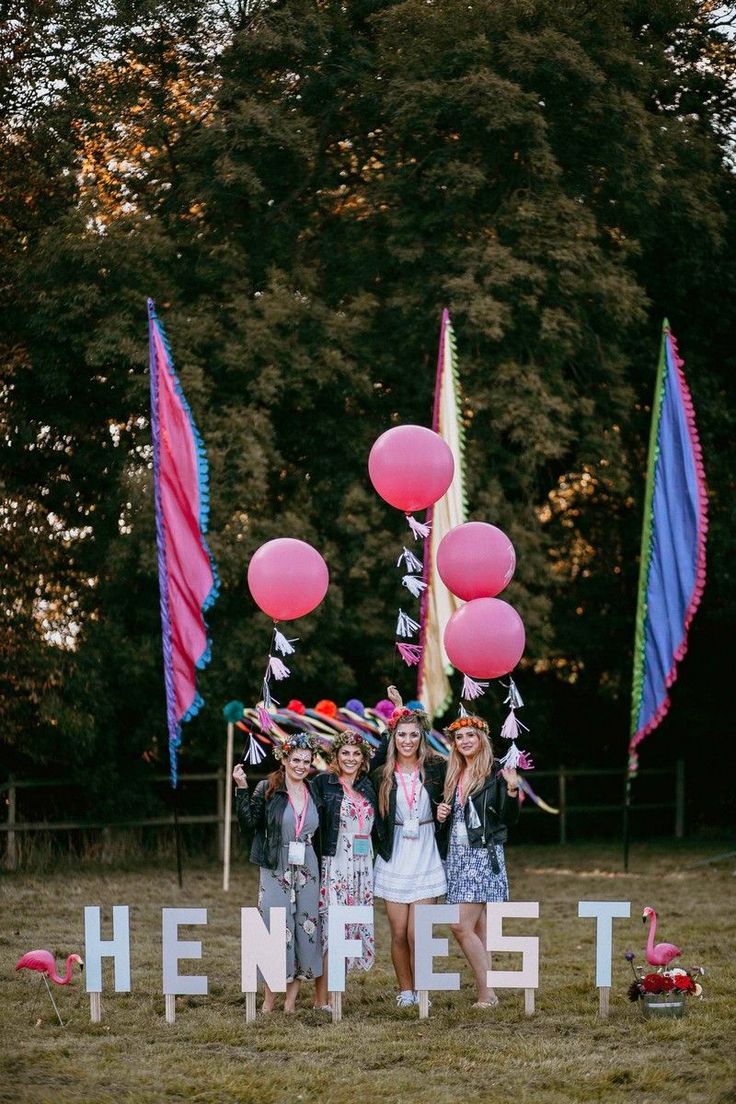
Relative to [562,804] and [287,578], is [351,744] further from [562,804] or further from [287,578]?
[562,804]

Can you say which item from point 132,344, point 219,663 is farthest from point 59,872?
point 132,344

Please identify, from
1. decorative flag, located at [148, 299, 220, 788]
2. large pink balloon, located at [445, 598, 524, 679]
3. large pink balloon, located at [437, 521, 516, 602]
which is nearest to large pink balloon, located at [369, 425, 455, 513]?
large pink balloon, located at [437, 521, 516, 602]

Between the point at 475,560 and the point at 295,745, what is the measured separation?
4.98ft

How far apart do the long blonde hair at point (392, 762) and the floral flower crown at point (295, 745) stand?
1.43 ft

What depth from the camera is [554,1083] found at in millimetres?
7027

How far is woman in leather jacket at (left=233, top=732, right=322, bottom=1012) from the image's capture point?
28.5 feet

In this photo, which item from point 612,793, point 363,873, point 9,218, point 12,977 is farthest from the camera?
point 612,793

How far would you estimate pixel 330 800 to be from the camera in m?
8.87

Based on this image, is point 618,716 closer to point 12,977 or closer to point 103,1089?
point 12,977

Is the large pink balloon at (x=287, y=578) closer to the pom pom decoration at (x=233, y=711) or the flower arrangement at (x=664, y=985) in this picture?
the flower arrangement at (x=664, y=985)

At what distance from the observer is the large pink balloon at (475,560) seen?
9141mm

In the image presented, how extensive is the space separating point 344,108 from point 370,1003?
37.9 ft

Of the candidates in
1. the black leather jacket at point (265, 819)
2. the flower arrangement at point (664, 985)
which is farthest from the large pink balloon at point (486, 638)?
the flower arrangement at point (664, 985)

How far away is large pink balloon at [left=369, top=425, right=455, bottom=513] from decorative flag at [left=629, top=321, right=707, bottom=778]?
499cm
